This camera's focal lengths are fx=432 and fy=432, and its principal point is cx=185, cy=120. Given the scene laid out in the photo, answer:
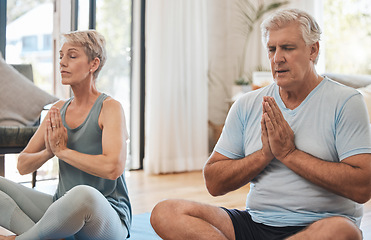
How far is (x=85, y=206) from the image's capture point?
54.6 inches

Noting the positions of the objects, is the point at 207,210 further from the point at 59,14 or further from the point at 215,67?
the point at 215,67

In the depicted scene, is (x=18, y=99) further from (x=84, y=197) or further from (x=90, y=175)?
(x=84, y=197)

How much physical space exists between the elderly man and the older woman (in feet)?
0.73

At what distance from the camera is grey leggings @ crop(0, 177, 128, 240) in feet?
4.57

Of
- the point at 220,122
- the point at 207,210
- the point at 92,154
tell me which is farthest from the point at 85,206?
the point at 220,122

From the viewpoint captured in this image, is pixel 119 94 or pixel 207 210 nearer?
pixel 207 210

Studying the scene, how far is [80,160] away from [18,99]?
171cm

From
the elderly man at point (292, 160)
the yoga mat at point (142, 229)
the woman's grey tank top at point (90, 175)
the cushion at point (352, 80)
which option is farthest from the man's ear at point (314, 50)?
the cushion at point (352, 80)

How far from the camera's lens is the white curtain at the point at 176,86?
13.1 feet

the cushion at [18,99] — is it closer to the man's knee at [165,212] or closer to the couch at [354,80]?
the man's knee at [165,212]

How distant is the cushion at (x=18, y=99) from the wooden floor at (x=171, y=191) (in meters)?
0.56

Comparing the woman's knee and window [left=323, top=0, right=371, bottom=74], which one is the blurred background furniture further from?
window [left=323, top=0, right=371, bottom=74]

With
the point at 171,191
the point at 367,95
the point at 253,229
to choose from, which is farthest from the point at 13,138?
the point at 367,95

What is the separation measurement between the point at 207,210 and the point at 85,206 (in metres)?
0.40
